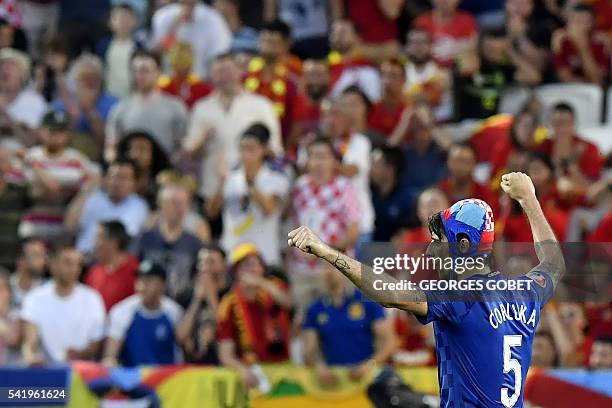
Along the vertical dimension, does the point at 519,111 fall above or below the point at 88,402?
above

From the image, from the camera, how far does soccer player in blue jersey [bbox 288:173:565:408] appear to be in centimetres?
755

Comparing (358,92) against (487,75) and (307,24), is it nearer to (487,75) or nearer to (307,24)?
(487,75)

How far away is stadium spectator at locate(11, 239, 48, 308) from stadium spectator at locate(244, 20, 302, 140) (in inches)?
114

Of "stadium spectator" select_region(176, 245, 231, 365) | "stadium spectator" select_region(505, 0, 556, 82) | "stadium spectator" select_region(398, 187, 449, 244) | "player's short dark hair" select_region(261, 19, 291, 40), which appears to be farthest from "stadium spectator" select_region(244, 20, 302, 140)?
"stadium spectator" select_region(176, 245, 231, 365)

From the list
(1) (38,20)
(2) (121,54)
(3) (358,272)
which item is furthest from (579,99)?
(3) (358,272)

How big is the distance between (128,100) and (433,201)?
392 cm

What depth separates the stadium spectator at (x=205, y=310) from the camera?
1302cm

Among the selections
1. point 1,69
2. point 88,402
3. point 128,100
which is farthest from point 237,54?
point 88,402

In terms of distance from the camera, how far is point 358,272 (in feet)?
24.2

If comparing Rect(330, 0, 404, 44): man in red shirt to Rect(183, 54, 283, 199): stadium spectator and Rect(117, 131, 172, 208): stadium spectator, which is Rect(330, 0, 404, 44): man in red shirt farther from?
Rect(117, 131, 172, 208): stadium spectator

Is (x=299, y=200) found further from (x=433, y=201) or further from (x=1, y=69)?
(x=1, y=69)

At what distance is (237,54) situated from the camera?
16438 mm

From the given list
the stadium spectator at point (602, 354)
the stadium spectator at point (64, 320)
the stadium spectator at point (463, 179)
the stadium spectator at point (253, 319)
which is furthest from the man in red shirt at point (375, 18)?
the stadium spectator at point (602, 354)

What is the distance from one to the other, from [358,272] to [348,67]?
876 cm
